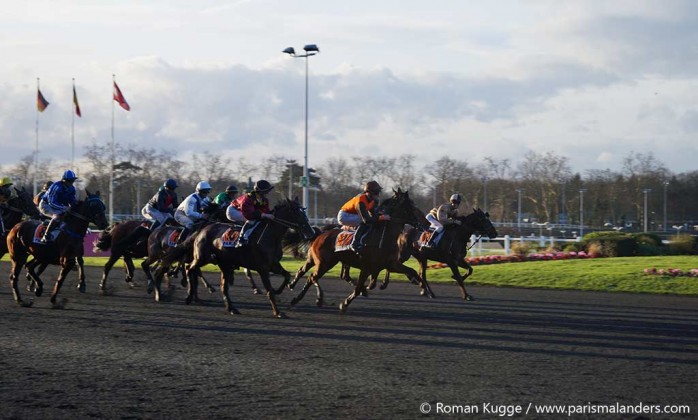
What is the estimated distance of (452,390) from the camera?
7.83 m

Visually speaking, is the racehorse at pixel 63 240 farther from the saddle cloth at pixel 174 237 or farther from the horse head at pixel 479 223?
the horse head at pixel 479 223

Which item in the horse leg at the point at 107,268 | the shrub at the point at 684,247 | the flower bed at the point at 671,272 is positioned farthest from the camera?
the shrub at the point at 684,247

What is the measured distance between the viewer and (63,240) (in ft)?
48.2

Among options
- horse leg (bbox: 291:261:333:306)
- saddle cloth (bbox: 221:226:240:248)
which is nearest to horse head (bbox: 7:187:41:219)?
saddle cloth (bbox: 221:226:240:248)

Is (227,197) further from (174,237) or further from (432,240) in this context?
(432,240)

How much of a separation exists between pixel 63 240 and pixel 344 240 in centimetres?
496

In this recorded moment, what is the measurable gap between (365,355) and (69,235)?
23.7 feet

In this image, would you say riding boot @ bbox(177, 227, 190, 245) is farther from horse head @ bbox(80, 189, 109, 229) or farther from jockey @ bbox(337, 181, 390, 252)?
jockey @ bbox(337, 181, 390, 252)

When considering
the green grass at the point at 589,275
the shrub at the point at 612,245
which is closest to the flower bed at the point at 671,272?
the green grass at the point at 589,275

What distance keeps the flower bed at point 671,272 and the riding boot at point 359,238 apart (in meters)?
10.4

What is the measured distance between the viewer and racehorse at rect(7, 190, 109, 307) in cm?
1470

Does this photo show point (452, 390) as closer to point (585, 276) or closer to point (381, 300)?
point (381, 300)

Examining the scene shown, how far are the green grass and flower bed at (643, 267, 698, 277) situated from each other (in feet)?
0.55

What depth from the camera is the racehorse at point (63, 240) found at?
14.7 meters
